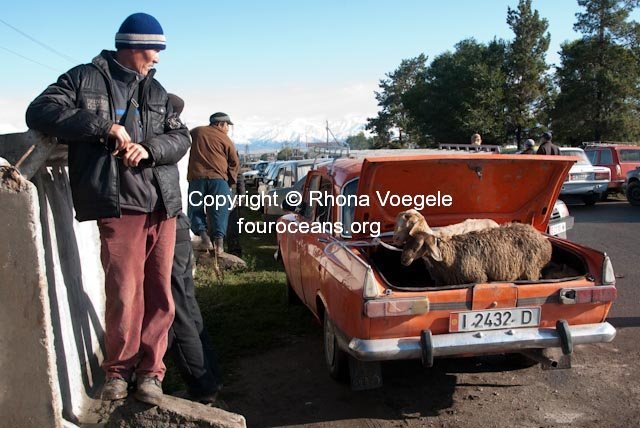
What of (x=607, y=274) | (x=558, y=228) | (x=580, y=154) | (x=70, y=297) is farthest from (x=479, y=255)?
(x=580, y=154)

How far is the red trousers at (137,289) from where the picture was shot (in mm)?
3209

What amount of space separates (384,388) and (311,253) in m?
1.39

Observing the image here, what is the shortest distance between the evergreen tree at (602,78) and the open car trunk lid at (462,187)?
38.9 m

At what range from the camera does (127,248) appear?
128 inches

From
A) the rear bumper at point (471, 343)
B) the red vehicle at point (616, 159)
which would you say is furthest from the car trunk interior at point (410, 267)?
the red vehicle at point (616, 159)

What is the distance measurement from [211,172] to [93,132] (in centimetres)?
562

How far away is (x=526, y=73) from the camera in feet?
165

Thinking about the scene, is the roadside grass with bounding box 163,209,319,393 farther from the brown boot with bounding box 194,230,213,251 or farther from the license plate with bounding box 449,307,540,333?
the license plate with bounding box 449,307,540,333

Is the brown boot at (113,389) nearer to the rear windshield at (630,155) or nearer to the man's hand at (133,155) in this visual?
the man's hand at (133,155)

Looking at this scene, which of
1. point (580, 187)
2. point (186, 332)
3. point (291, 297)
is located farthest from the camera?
point (580, 187)

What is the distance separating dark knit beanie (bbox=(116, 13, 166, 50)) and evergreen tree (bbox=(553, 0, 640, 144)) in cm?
4199

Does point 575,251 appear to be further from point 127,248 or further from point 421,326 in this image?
point 127,248

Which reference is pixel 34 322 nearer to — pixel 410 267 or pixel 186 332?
pixel 186 332

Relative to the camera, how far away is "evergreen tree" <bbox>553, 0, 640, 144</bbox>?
39.4 meters
